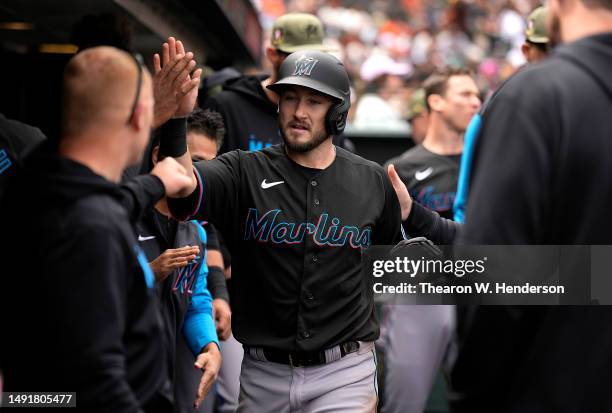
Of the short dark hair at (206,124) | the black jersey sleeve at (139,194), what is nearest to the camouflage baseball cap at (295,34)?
the short dark hair at (206,124)

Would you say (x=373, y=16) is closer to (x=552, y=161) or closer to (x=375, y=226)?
(x=375, y=226)

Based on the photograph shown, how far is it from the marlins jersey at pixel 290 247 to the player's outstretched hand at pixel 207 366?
254 millimetres

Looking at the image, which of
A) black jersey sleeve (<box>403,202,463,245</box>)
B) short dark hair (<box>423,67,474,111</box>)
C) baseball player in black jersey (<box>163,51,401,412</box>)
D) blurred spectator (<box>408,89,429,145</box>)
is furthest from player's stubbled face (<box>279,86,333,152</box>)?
blurred spectator (<box>408,89,429,145</box>)

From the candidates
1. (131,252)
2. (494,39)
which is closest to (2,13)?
(131,252)

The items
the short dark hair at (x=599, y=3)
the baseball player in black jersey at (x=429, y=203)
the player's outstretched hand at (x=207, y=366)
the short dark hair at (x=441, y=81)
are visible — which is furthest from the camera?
the short dark hair at (x=441, y=81)

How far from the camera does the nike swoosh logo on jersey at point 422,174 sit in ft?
20.3

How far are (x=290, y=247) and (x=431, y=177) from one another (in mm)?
2529

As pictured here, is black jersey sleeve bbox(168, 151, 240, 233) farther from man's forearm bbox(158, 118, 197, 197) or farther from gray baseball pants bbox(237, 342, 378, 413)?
gray baseball pants bbox(237, 342, 378, 413)

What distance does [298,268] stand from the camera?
389 cm

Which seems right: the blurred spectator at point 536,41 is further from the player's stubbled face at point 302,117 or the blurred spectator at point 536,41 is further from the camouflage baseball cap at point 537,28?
the player's stubbled face at point 302,117

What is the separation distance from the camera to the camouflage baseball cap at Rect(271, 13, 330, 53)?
566 cm

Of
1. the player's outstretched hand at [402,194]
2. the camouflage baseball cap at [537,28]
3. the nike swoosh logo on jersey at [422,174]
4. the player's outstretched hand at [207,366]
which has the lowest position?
the player's outstretched hand at [207,366]

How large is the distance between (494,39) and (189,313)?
1660 centimetres

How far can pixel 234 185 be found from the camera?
3.90 meters
